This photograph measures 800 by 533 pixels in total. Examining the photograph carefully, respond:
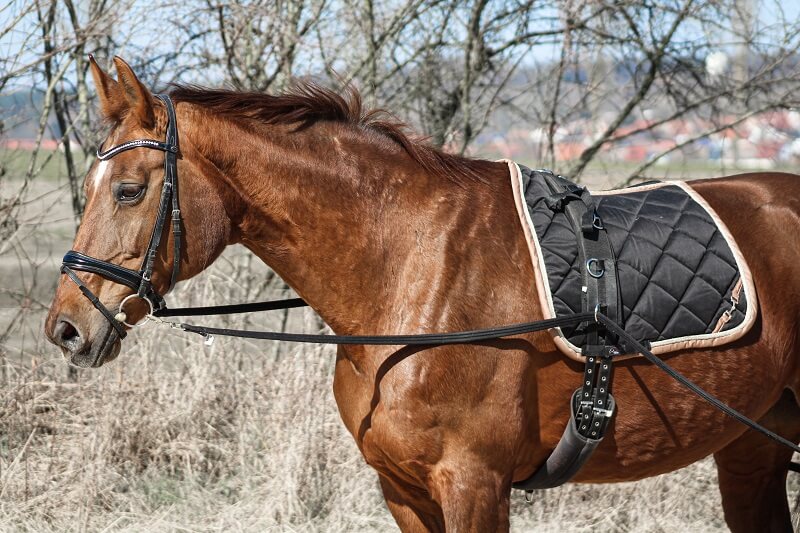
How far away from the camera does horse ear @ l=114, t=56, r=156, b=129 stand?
108 inches

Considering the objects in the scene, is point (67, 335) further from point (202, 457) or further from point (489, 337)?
point (202, 457)

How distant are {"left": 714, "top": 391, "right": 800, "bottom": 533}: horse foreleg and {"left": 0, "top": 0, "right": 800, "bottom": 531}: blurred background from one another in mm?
934

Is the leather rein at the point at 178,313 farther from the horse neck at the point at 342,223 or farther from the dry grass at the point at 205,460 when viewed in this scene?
the dry grass at the point at 205,460

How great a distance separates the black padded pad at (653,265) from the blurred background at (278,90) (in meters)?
1.53

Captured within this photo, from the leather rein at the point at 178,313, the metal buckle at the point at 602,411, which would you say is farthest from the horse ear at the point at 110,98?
the metal buckle at the point at 602,411

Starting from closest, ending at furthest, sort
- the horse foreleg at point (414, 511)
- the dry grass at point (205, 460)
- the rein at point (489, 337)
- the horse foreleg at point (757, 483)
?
the rein at point (489, 337) → the horse foreleg at point (414, 511) → the horse foreleg at point (757, 483) → the dry grass at point (205, 460)

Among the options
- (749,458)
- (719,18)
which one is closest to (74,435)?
(749,458)

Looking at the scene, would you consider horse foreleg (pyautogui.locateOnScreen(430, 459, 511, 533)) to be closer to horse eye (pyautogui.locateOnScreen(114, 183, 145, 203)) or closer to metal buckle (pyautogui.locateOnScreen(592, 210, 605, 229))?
metal buckle (pyautogui.locateOnScreen(592, 210, 605, 229))

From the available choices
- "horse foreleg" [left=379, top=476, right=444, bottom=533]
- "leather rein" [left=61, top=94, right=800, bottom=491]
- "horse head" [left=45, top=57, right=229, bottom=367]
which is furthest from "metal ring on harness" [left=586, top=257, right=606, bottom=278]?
"horse head" [left=45, top=57, right=229, bottom=367]

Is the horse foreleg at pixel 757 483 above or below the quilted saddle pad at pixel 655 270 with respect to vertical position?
below

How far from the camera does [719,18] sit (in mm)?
6645

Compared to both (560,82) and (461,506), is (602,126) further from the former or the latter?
(461,506)

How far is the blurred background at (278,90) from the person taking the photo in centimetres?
482

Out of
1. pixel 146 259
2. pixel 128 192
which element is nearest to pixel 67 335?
pixel 146 259
